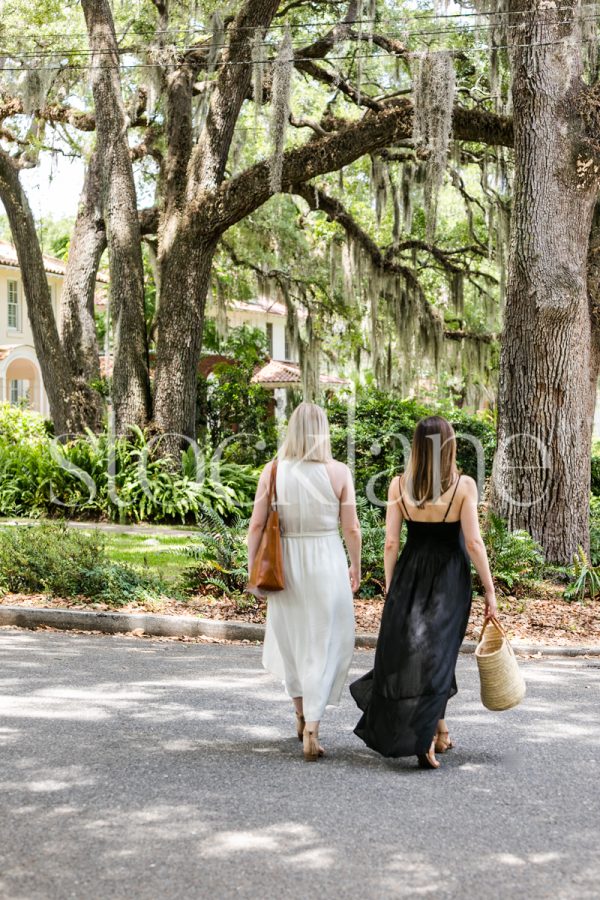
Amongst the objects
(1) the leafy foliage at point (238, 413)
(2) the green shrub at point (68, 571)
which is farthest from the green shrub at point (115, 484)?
(2) the green shrub at point (68, 571)

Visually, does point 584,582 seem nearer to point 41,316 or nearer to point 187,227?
point 187,227

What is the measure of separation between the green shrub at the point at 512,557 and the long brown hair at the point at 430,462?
510 centimetres

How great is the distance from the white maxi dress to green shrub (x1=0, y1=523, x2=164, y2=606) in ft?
15.4

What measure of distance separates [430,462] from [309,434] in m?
0.66

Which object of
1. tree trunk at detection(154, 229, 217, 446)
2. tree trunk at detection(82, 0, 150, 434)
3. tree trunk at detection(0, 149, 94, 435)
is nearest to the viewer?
tree trunk at detection(154, 229, 217, 446)

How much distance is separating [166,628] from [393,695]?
15.0 ft

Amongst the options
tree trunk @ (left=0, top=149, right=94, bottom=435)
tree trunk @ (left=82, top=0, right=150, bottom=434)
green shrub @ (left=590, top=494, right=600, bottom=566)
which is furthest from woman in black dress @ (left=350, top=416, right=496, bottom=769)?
tree trunk @ (left=0, top=149, right=94, bottom=435)

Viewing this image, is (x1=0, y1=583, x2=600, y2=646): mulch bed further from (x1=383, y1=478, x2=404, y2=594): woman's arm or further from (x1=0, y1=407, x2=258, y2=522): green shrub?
(x1=0, y1=407, x2=258, y2=522): green shrub

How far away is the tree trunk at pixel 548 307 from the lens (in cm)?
1123

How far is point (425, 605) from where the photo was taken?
5387mm

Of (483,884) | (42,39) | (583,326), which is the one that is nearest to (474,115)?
(583,326)

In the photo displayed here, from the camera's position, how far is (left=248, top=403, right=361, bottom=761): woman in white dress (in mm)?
5602

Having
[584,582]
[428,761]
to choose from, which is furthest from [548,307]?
[428,761]

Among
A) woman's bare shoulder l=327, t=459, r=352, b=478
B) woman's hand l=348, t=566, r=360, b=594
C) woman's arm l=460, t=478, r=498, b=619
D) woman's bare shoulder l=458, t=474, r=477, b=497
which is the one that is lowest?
woman's hand l=348, t=566, r=360, b=594
